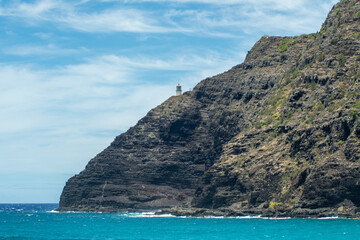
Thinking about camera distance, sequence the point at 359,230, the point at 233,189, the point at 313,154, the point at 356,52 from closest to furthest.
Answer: the point at 359,230
the point at 313,154
the point at 356,52
the point at 233,189

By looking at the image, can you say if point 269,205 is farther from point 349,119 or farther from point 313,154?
point 349,119

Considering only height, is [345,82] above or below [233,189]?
above

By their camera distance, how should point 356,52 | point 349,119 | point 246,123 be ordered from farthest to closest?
point 246,123 → point 356,52 → point 349,119

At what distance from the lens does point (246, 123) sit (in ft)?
612

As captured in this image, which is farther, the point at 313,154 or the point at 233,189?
the point at 233,189

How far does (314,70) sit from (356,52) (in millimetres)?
12045

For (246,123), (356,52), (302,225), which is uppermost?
(356,52)

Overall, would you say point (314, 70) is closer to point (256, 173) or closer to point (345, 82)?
point (345, 82)

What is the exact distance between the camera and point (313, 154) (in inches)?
5079

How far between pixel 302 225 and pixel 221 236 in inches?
766

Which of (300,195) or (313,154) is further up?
(313,154)

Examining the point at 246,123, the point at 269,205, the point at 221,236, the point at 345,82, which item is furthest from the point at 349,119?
the point at 246,123

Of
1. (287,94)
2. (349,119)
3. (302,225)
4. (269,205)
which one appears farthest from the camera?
(287,94)

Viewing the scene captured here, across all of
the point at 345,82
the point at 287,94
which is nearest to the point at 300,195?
the point at 345,82
